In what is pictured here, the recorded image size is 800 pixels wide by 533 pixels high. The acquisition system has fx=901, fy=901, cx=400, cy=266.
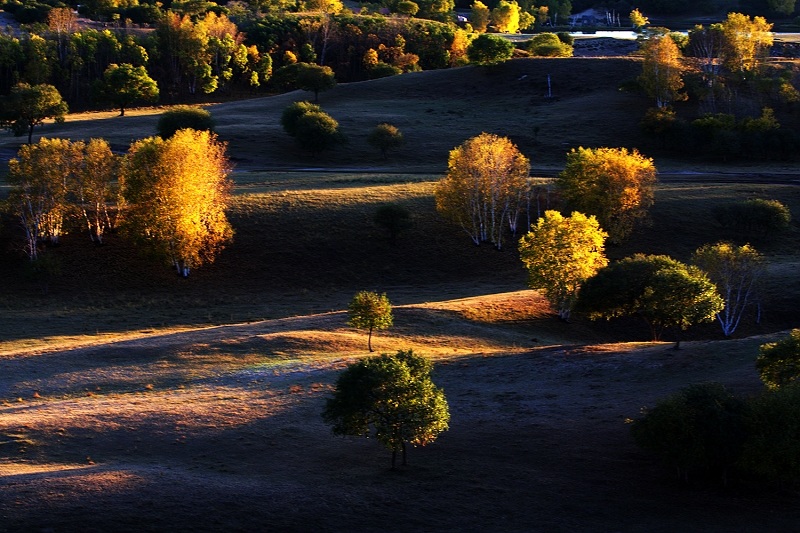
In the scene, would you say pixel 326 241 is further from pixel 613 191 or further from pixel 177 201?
pixel 613 191

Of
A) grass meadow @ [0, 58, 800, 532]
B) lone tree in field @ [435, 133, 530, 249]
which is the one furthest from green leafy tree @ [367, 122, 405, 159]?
lone tree in field @ [435, 133, 530, 249]

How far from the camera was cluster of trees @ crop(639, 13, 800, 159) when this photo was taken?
110m

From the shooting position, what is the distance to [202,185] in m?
74.8

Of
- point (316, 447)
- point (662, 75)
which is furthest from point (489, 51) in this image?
point (316, 447)

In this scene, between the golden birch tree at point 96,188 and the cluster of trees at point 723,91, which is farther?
the cluster of trees at point 723,91

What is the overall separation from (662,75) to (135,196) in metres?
77.8

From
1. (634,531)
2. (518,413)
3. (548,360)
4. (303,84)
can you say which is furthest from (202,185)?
(303,84)

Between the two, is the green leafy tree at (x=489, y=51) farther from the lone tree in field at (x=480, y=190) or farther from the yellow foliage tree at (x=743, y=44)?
the lone tree in field at (x=480, y=190)

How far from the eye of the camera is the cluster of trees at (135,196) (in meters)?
72.4

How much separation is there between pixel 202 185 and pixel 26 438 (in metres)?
43.8

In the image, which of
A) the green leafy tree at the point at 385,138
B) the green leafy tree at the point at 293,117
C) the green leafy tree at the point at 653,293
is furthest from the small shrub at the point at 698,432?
the green leafy tree at the point at 293,117

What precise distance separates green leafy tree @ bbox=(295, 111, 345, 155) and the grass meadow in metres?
8.65

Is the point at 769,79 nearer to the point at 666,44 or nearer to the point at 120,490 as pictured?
the point at 666,44

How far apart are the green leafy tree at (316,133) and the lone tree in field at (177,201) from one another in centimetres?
2978
